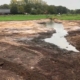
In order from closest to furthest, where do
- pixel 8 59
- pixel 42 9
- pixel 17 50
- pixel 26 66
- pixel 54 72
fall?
pixel 54 72, pixel 26 66, pixel 8 59, pixel 17 50, pixel 42 9

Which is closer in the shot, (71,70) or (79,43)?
(71,70)

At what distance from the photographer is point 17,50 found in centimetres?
1686

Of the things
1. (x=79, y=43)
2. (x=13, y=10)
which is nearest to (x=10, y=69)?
(x=79, y=43)

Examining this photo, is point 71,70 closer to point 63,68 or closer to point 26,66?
point 63,68

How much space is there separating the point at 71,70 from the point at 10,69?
125 inches

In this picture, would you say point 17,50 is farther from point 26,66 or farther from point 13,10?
point 13,10

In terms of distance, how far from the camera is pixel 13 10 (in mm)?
97312

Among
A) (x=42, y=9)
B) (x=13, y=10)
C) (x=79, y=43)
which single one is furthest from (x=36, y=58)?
(x=42, y=9)

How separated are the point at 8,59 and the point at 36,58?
1.75 meters

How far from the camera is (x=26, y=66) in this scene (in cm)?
1274

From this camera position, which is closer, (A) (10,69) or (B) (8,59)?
(A) (10,69)

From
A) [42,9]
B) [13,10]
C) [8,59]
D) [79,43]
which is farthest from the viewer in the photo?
[42,9]

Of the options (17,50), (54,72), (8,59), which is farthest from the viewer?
(17,50)

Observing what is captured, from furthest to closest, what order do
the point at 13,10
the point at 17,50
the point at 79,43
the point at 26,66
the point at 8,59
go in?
the point at 13,10
the point at 79,43
the point at 17,50
the point at 8,59
the point at 26,66
